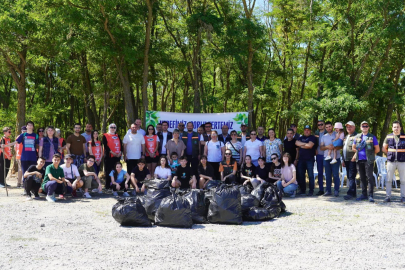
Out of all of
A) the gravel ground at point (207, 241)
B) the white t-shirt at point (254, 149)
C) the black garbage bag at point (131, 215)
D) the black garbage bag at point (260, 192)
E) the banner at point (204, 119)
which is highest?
the banner at point (204, 119)

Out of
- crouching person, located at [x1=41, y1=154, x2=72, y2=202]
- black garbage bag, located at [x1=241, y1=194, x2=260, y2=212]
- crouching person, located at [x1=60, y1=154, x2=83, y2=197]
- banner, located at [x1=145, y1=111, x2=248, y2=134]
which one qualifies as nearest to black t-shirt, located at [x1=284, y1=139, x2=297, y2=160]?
banner, located at [x1=145, y1=111, x2=248, y2=134]

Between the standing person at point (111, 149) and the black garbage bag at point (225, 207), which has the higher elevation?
the standing person at point (111, 149)

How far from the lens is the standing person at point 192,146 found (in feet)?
34.0

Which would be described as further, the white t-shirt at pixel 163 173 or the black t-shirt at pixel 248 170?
the black t-shirt at pixel 248 170

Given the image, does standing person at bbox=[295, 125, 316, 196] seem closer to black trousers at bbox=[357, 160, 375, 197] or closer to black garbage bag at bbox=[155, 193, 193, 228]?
black trousers at bbox=[357, 160, 375, 197]

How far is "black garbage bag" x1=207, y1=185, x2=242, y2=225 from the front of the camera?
6.72m

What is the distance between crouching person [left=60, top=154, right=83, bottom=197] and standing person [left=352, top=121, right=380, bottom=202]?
657cm

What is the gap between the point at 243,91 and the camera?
19656 mm

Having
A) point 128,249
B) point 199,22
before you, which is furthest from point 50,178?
point 199,22

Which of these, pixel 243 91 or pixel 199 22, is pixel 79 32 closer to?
pixel 199 22

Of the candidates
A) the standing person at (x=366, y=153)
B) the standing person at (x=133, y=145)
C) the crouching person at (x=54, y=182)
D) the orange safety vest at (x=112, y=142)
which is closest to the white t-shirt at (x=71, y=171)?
the crouching person at (x=54, y=182)

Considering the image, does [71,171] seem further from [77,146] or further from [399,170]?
[399,170]

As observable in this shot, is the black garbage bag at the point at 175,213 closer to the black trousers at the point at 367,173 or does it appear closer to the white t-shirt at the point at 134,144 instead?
the white t-shirt at the point at 134,144

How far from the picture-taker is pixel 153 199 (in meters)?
6.94
